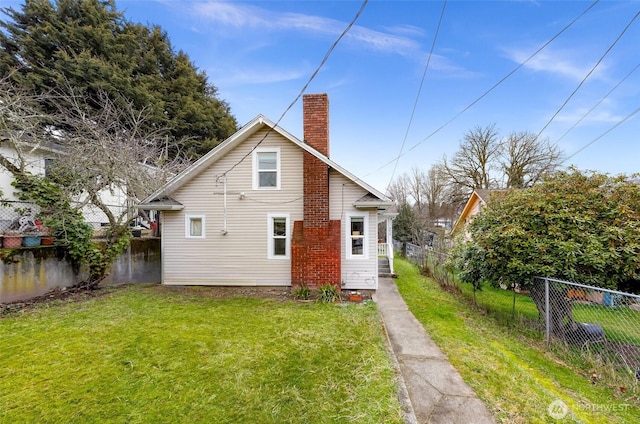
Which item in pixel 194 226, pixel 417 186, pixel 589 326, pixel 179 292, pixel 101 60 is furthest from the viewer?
pixel 417 186

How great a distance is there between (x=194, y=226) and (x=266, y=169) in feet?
10.5

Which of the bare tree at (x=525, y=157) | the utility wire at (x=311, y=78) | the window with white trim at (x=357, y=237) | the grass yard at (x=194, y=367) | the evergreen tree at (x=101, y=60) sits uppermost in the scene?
the evergreen tree at (x=101, y=60)

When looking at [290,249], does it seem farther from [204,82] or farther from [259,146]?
[204,82]

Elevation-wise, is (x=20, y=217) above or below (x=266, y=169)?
below

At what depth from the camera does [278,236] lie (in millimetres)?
8828

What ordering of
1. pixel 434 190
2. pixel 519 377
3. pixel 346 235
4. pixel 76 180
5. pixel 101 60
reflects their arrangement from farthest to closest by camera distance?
pixel 434 190, pixel 101 60, pixel 346 235, pixel 76 180, pixel 519 377

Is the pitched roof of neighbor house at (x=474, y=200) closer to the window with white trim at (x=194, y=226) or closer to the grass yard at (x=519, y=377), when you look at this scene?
the grass yard at (x=519, y=377)

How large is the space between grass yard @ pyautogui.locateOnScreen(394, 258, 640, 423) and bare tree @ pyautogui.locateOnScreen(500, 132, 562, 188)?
21.4 metres

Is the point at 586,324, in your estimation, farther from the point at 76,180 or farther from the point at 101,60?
the point at 101,60

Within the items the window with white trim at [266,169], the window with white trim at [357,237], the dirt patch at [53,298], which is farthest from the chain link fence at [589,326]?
the dirt patch at [53,298]

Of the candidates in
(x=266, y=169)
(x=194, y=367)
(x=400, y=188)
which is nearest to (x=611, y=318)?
(x=194, y=367)

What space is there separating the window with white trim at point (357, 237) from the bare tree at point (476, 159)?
21531 millimetres

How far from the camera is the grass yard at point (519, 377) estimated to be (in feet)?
10.2

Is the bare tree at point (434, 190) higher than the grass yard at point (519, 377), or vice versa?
the bare tree at point (434, 190)
